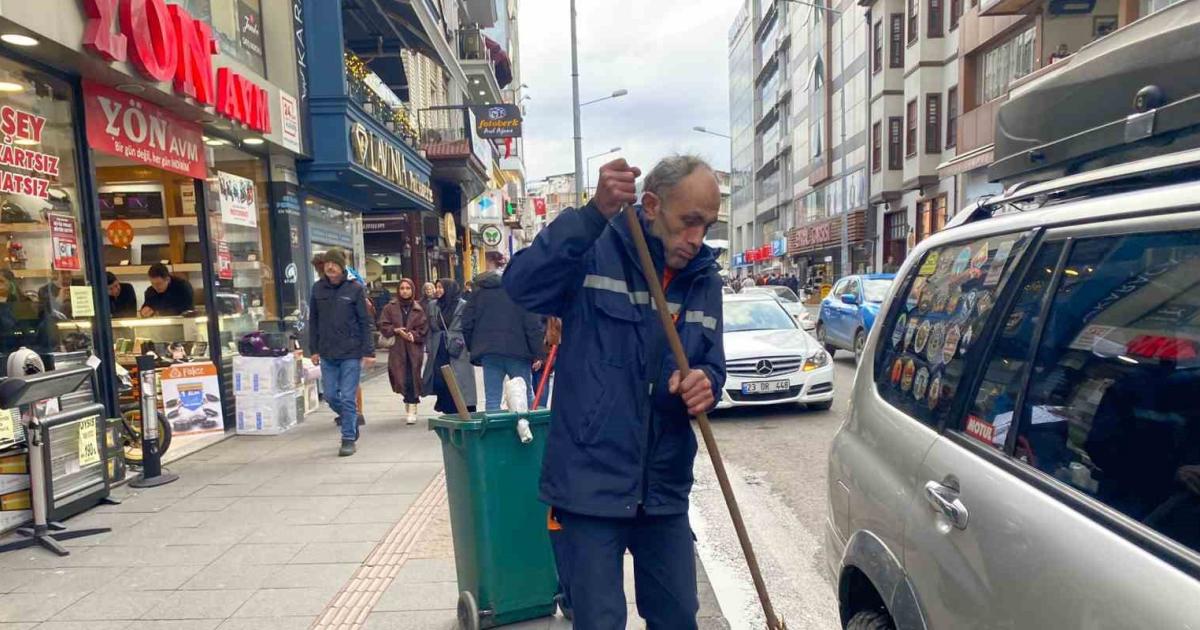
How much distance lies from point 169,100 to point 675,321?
21.8ft

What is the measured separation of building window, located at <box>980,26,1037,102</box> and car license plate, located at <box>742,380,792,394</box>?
49.2ft

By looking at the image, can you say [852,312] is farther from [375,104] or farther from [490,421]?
[490,421]

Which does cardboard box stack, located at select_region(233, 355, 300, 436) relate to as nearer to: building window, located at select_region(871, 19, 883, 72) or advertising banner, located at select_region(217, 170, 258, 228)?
advertising banner, located at select_region(217, 170, 258, 228)

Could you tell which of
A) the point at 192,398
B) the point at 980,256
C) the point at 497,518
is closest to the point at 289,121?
the point at 192,398

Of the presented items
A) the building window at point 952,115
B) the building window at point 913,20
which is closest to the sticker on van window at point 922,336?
the building window at point 952,115

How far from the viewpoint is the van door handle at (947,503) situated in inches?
69.8

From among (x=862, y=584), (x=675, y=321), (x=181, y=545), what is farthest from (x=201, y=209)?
(x=862, y=584)

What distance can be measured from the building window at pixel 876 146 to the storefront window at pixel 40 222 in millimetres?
28793

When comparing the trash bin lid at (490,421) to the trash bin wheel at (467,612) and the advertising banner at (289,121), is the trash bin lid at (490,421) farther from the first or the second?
the advertising banner at (289,121)

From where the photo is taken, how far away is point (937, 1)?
84.3ft

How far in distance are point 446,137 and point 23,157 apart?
46.7 feet

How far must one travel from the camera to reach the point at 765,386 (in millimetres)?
8008

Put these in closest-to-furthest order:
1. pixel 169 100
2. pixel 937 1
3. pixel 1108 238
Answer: pixel 1108 238, pixel 169 100, pixel 937 1

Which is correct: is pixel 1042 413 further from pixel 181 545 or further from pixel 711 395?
pixel 181 545
